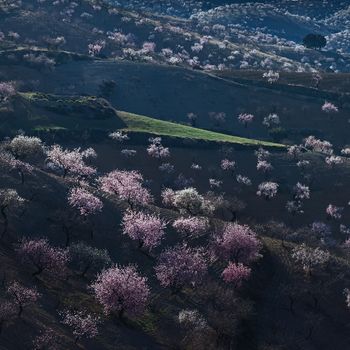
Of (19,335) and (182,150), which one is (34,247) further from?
(182,150)

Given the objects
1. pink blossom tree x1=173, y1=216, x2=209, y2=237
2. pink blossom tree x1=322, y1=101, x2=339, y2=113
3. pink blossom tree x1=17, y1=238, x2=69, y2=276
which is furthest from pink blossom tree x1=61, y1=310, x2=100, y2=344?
pink blossom tree x1=322, y1=101, x2=339, y2=113

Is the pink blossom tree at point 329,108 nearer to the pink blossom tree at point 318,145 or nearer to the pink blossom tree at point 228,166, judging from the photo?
the pink blossom tree at point 318,145

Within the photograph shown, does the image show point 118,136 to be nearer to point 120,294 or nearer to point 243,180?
point 243,180

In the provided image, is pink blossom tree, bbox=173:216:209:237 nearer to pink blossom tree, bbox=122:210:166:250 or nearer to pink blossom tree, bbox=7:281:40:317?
pink blossom tree, bbox=122:210:166:250

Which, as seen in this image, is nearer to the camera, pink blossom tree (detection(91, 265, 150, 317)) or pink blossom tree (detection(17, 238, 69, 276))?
pink blossom tree (detection(91, 265, 150, 317))

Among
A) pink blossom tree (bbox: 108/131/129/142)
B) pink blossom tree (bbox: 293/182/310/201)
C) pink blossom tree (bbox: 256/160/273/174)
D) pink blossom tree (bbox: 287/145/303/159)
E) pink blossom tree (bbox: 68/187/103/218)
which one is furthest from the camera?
pink blossom tree (bbox: 287/145/303/159)

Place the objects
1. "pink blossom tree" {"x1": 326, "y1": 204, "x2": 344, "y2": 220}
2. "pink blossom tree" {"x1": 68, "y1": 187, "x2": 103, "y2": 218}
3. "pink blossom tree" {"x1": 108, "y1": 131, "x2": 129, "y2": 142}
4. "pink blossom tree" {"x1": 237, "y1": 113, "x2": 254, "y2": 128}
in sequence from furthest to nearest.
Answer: "pink blossom tree" {"x1": 237, "y1": 113, "x2": 254, "y2": 128} → "pink blossom tree" {"x1": 108, "y1": 131, "x2": 129, "y2": 142} → "pink blossom tree" {"x1": 326, "y1": 204, "x2": 344, "y2": 220} → "pink blossom tree" {"x1": 68, "y1": 187, "x2": 103, "y2": 218}
